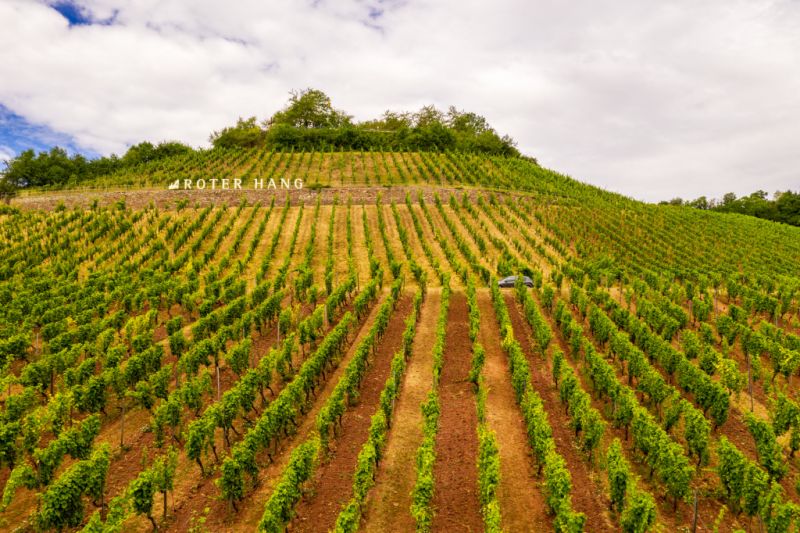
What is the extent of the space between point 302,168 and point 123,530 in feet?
203

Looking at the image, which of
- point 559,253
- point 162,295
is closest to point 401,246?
point 559,253

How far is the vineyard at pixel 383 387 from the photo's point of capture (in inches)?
460

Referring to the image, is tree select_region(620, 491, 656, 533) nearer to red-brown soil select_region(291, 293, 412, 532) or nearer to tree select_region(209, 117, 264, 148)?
red-brown soil select_region(291, 293, 412, 532)

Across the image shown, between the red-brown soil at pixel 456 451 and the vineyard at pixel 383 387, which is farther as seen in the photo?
the red-brown soil at pixel 456 451

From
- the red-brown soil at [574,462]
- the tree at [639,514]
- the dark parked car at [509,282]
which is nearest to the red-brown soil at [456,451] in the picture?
the red-brown soil at [574,462]

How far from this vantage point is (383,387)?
739 inches

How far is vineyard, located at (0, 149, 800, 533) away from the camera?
1170cm

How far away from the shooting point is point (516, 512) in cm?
1201

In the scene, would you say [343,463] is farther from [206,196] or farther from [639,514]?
[206,196]

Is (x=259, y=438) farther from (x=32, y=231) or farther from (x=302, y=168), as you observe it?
(x=302, y=168)

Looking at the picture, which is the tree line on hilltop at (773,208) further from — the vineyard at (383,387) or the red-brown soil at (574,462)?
the red-brown soil at (574,462)

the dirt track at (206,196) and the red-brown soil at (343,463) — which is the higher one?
the dirt track at (206,196)

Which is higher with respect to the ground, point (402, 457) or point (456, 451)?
point (456, 451)

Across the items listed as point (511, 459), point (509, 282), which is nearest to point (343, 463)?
point (511, 459)
